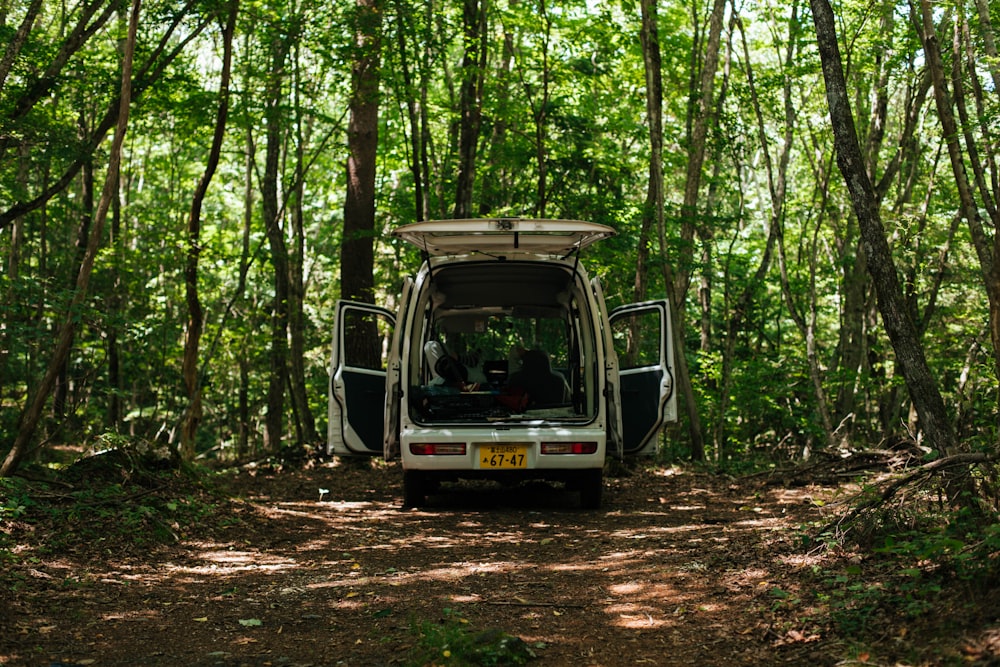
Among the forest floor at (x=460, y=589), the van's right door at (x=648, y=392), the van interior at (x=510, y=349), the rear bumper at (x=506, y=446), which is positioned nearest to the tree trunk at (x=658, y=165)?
the van interior at (x=510, y=349)

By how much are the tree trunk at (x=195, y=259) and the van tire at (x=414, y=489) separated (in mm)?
3219

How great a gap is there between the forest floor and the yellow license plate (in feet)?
1.51

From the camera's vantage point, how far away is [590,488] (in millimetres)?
7832

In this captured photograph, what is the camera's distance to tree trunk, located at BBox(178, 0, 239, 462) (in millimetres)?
10188

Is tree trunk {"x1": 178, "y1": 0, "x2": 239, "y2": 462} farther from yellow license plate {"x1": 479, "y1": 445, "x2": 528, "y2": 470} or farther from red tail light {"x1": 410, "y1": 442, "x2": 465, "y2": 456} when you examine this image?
yellow license plate {"x1": 479, "y1": 445, "x2": 528, "y2": 470}

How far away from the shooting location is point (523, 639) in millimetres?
4016

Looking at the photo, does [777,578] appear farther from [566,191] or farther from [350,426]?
[566,191]

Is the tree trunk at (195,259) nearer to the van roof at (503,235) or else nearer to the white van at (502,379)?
the white van at (502,379)

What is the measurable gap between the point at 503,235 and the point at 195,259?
4.65 m

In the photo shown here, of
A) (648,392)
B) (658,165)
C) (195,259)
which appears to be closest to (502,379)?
(648,392)

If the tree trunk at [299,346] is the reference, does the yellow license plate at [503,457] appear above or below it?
below

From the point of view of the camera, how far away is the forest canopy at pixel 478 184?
30.0ft

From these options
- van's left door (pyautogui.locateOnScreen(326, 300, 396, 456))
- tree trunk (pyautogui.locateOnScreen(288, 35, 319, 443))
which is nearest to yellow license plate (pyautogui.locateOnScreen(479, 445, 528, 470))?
van's left door (pyautogui.locateOnScreen(326, 300, 396, 456))

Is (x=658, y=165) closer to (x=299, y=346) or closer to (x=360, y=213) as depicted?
(x=360, y=213)
